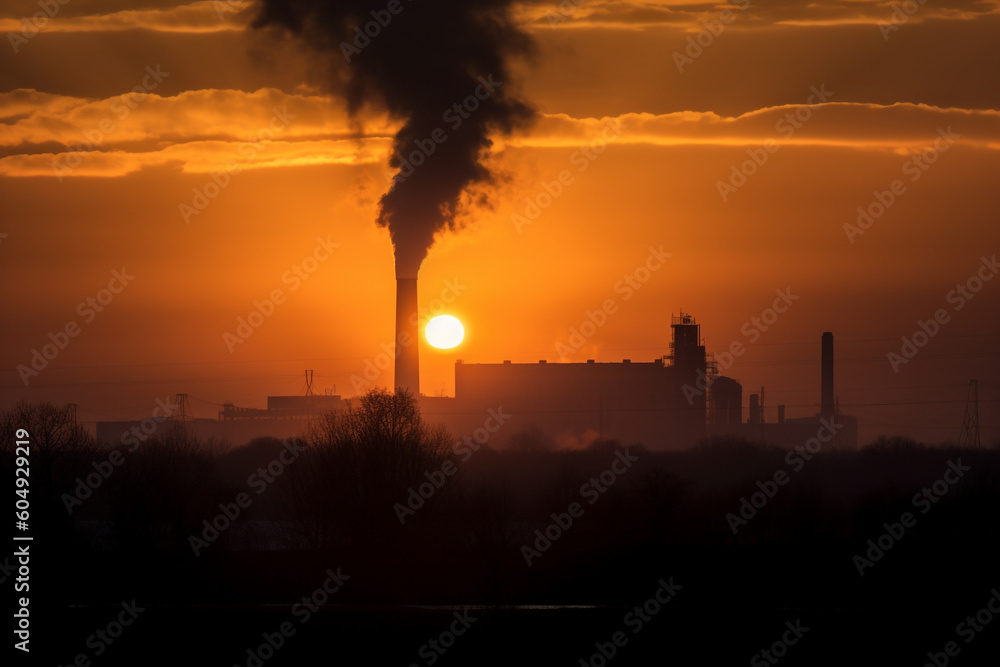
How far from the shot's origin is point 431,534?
34781 millimetres

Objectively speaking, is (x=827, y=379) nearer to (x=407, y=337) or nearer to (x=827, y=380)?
(x=827, y=380)

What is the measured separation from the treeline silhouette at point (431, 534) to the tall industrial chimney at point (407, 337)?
10.6 ft

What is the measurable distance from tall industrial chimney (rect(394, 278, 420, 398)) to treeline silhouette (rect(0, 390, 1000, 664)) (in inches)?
127

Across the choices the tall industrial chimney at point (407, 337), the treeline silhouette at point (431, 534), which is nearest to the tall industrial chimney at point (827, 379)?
the treeline silhouette at point (431, 534)

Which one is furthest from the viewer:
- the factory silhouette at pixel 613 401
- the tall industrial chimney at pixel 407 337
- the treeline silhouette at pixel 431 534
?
the factory silhouette at pixel 613 401

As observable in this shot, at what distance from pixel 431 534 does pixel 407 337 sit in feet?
42.1

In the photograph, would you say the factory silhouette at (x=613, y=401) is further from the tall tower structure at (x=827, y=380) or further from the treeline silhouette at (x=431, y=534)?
the treeline silhouette at (x=431, y=534)

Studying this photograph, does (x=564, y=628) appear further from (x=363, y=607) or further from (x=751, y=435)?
(x=751, y=435)

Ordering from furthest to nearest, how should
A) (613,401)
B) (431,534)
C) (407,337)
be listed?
(613,401), (407,337), (431,534)

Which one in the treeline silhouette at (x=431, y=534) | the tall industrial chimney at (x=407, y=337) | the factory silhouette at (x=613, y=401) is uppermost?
the factory silhouette at (x=613, y=401)

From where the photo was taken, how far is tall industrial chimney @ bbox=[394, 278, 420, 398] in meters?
45.1

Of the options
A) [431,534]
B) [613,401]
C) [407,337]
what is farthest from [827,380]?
[431,534]

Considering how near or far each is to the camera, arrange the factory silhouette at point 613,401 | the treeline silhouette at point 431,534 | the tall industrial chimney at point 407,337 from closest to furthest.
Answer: the treeline silhouette at point 431,534 → the tall industrial chimney at point 407,337 → the factory silhouette at point 613,401

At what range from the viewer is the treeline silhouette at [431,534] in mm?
30484
